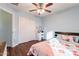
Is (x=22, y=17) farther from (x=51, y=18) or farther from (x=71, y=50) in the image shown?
(x=71, y=50)

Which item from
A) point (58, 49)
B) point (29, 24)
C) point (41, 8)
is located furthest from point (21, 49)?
point (41, 8)

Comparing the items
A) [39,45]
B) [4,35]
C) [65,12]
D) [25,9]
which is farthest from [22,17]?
[65,12]

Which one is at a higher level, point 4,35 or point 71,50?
point 4,35

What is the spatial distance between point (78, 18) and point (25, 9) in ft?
2.34

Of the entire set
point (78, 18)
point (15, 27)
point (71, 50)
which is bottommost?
point (71, 50)

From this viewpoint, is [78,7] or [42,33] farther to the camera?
[42,33]

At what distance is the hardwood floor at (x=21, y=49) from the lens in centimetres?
146

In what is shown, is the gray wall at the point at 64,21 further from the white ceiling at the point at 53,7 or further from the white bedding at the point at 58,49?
the white bedding at the point at 58,49

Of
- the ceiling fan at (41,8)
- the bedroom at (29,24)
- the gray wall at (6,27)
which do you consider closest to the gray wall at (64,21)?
the bedroom at (29,24)

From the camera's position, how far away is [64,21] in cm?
153

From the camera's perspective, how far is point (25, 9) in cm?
149

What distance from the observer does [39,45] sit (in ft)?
5.18

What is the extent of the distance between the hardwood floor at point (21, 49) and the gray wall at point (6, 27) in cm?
9

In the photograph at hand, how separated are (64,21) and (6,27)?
0.79 m
